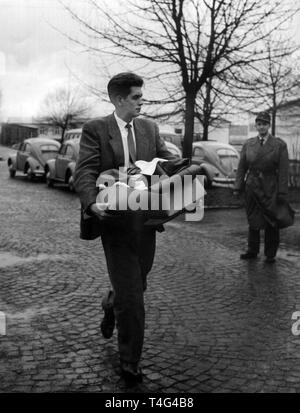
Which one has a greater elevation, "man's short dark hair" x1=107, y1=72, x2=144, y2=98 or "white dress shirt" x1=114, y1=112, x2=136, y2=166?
"man's short dark hair" x1=107, y1=72, x2=144, y2=98

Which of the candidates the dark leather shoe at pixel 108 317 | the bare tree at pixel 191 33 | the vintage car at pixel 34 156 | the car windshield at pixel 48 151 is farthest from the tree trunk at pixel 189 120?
the dark leather shoe at pixel 108 317

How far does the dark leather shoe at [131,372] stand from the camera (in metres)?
3.52

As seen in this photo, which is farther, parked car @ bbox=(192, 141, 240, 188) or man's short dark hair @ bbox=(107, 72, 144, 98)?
parked car @ bbox=(192, 141, 240, 188)

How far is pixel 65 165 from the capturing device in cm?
1809

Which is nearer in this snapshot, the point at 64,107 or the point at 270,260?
the point at 270,260

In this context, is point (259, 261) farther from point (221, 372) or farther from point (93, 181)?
point (93, 181)

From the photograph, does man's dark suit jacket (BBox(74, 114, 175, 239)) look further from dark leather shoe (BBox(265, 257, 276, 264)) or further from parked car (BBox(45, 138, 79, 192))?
parked car (BBox(45, 138, 79, 192))

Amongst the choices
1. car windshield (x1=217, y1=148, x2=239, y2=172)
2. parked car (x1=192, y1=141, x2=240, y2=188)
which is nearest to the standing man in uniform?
parked car (x1=192, y1=141, x2=240, y2=188)

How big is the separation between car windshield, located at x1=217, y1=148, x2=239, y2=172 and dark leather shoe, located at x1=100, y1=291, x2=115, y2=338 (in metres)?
15.3

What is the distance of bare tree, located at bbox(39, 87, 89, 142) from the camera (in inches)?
2608

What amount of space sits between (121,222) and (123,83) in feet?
2.92

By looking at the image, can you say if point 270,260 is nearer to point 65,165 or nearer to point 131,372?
point 131,372

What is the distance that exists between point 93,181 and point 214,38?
11177 millimetres

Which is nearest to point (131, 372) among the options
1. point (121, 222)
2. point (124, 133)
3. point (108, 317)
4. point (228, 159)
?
point (108, 317)
